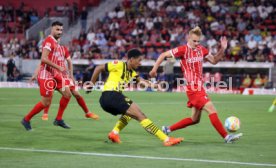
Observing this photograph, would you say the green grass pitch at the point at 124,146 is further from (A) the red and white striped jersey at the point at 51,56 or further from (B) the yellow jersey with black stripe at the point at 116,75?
(A) the red and white striped jersey at the point at 51,56

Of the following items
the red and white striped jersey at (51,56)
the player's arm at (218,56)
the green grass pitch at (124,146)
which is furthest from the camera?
the red and white striped jersey at (51,56)

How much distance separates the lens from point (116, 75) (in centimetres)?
1209

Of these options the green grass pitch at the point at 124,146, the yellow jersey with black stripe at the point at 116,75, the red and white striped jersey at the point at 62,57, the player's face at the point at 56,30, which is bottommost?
the green grass pitch at the point at 124,146

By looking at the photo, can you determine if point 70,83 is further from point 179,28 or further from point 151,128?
point 179,28

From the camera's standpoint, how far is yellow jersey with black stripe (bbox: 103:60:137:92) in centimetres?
1205

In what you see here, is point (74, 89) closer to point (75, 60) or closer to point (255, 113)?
point (255, 113)

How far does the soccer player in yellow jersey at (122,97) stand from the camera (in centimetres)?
1178

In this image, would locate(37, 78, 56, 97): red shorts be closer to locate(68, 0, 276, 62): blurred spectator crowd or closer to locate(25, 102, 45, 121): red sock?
locate(25, 102, 45, 121): red sock

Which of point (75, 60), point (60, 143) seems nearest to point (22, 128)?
point (60, 143)

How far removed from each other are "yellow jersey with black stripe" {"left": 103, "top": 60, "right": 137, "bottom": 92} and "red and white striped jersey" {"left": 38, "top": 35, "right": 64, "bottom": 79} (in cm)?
309

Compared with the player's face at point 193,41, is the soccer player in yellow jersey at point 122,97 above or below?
below

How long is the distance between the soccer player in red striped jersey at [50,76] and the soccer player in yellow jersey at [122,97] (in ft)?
8.05

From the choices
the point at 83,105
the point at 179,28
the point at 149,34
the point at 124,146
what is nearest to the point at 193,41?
the point at 124,146

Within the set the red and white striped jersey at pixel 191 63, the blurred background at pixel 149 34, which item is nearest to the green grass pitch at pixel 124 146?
the red and white striped jersey at pixel 191 63
